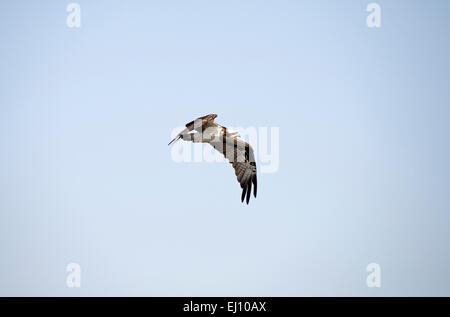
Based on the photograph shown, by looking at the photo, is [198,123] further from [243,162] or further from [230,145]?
[243,162]

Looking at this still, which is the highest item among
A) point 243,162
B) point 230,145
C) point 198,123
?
point 198,123

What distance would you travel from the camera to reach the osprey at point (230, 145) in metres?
16.1

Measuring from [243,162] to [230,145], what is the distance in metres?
1.02

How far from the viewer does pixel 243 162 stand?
18.7 meters

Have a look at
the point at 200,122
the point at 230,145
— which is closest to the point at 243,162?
the point at 230,145

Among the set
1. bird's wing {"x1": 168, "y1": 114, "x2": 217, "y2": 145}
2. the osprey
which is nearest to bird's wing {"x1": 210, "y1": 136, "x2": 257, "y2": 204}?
the osprey

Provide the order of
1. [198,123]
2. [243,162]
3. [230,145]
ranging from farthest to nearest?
[243,162], [230,145], [198,123]

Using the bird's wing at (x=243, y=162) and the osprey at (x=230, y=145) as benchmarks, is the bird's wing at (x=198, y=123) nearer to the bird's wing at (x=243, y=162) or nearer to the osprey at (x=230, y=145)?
the osprey at (x=230, y=145)

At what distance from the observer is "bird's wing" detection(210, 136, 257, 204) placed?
1803cm
